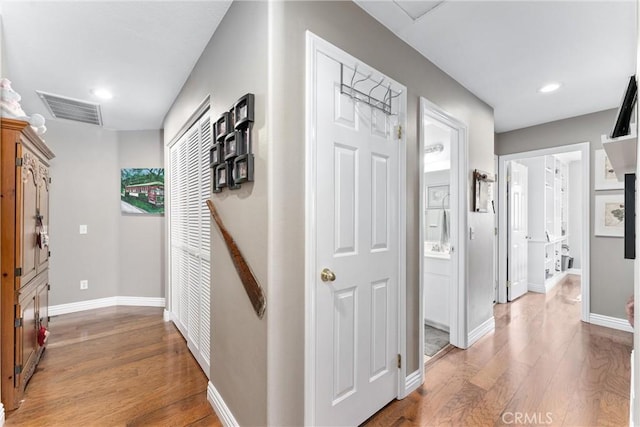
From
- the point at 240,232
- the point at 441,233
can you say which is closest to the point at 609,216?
the point at 441,233

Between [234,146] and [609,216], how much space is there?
4.14 m

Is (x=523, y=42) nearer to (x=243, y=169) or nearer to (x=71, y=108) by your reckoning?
(x=243, y=169)

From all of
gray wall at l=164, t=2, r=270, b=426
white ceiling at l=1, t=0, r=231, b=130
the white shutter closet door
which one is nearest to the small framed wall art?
gray wall at l=164, t=2, r=270, b=426

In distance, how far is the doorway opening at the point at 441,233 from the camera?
7.89ft

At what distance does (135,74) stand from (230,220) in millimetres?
1837

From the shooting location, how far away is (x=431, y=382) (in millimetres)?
2193

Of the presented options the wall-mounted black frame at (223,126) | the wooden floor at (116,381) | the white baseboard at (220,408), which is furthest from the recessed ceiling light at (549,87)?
the wooden floor at (116,381)

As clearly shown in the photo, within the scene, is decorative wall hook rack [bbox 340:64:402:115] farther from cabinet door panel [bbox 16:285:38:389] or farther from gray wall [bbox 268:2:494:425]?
cabinet door panel [bbox 16:285:38:389]

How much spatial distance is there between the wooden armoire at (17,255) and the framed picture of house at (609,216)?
17.8 feet

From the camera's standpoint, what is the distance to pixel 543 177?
16.0 feet

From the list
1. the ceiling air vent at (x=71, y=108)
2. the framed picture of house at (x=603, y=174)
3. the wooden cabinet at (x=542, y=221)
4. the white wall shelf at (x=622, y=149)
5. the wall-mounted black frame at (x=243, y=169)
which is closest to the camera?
the white wall shelf at (x=622, y=149)

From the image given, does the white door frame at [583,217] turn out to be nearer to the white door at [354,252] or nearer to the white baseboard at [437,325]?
the white baseboard at [437,325]

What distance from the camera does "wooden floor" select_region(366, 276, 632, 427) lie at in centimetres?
182

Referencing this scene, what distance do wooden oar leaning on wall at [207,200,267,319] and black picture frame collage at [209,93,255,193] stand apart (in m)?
0.31
